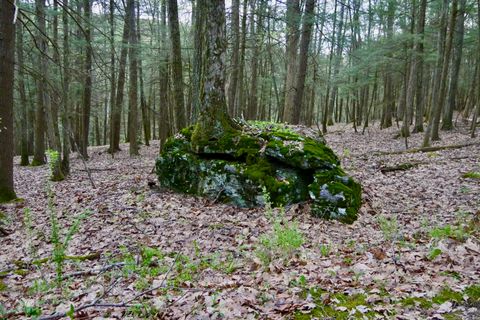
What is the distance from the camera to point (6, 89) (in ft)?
25.4

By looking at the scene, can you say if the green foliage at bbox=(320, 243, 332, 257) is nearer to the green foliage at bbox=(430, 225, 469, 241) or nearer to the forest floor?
the forest floor

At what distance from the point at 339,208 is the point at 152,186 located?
14.8 ft

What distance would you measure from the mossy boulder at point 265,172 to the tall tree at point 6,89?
3628 mm

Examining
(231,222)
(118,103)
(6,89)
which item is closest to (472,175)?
(231,222)

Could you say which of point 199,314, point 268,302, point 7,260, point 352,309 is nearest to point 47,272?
point 7,260

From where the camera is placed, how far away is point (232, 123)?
8023mm

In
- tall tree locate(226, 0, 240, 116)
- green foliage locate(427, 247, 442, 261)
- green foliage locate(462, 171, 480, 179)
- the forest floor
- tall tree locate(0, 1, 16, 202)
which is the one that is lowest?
the forest floor

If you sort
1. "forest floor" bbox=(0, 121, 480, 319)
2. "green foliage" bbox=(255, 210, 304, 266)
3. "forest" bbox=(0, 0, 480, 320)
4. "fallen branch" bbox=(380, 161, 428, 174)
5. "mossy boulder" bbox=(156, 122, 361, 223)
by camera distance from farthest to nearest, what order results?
1. "fallen branch" bbox=(380, 161, 428, 174)
2. "mossy boulder" bbox=(156, 122, 361, 223)
3. "green foliage" bbox=(255, 210, 304, 266)
4. "forest" bbox=(0, 0, 480, 320)
5. "forest floor" bbox=(0, 121, 480, 319)

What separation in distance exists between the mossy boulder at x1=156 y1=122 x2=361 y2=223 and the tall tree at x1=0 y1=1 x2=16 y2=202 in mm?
3628

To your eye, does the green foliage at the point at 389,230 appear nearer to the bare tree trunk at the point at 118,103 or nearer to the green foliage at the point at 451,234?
the green foliage at the point at 451,234

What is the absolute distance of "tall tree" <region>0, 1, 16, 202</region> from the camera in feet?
24.9

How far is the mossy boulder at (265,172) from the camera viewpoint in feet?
21.4

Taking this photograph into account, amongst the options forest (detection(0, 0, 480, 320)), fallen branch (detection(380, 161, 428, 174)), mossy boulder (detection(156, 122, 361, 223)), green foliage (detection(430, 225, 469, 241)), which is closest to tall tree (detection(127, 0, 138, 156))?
forest (detection(0, 0, 480, 320))

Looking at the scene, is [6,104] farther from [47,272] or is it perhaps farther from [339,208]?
Answer: [339,208]
